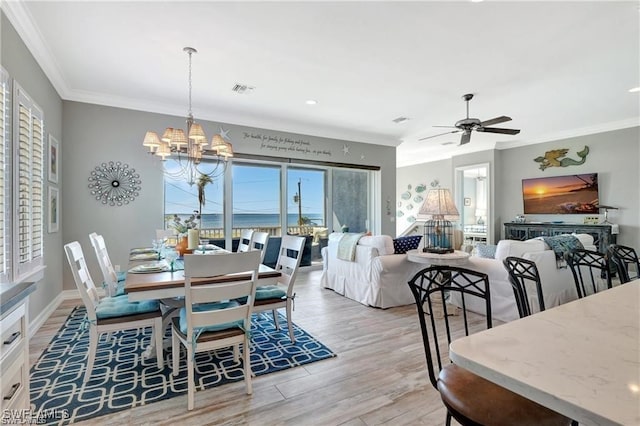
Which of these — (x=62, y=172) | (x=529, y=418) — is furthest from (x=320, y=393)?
(x=62, y=172)

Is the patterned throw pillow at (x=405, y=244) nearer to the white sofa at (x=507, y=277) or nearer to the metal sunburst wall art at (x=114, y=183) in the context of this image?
the white sofa at (x=507, y=277)

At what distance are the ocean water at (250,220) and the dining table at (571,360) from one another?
5244 mm

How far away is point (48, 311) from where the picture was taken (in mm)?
3742

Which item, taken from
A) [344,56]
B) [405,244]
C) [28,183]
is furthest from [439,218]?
[28,183]

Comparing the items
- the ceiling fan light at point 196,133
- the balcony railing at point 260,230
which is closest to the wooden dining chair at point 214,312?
the ceiling fan light at point 196,133

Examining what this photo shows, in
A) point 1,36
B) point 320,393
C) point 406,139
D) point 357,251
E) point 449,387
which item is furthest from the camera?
point 406,139

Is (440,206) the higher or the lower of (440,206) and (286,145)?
the lower

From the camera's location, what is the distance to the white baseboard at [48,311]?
3.18m

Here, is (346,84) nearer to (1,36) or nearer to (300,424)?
(1,36)

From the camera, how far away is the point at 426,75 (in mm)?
4043

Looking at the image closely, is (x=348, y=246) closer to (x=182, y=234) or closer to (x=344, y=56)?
(x=182, y=234)

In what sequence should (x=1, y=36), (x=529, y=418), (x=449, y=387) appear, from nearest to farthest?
(x=529, y=418) → (x=449, y=387) → (x=1, y=36)

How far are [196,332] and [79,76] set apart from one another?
390 centimetres

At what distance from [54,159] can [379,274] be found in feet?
14.4
